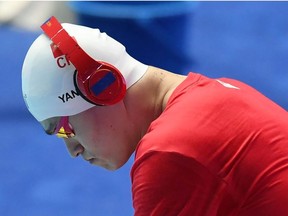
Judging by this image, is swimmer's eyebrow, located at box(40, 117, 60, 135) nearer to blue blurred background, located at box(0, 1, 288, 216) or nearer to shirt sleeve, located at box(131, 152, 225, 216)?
shirt sleeve, located at box(131, 152, 225, 216)

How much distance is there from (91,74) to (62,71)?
70 mm

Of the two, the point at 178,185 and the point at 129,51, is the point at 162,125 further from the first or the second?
the point at 129,51

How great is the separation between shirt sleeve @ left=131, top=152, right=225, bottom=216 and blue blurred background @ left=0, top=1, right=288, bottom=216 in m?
1.24

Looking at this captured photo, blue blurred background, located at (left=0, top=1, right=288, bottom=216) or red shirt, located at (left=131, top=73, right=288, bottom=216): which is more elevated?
red shirt, located at (left=131, top=73, right=288, bottom=216)

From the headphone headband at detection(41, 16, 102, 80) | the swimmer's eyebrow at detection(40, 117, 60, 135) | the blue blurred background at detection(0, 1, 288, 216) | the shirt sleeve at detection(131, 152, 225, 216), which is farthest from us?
the blue blurred background at detection(0, 1, 288, 216)

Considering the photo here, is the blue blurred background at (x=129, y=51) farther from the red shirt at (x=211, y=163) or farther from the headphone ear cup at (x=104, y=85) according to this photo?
the red shirt at (x=211, y=163)

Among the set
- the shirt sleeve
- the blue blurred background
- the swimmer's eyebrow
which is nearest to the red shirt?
the shirt sleeve

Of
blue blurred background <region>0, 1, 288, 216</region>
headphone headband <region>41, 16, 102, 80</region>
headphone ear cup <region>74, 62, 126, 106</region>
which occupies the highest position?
headphone headband <region>41, 16, 102, 80</region>

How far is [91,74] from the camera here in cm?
120

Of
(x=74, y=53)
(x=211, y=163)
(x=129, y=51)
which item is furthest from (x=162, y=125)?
(x=129, y=51)

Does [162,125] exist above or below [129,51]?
above

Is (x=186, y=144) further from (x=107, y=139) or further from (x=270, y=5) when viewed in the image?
(x=270, y=5)

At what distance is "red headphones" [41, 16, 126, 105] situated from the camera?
1.19 metres

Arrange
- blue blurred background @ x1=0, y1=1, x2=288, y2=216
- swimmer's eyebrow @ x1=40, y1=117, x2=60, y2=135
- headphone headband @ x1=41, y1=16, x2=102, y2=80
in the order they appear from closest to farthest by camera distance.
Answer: headphone headband @ x1=41, y1=16, x2=102, y2=80
swimmer's eyebrow @ x1=40, y1=117, x2=60, y2=135
blue blurred background @ x1=0, y1=1, x2=288, y2=216
